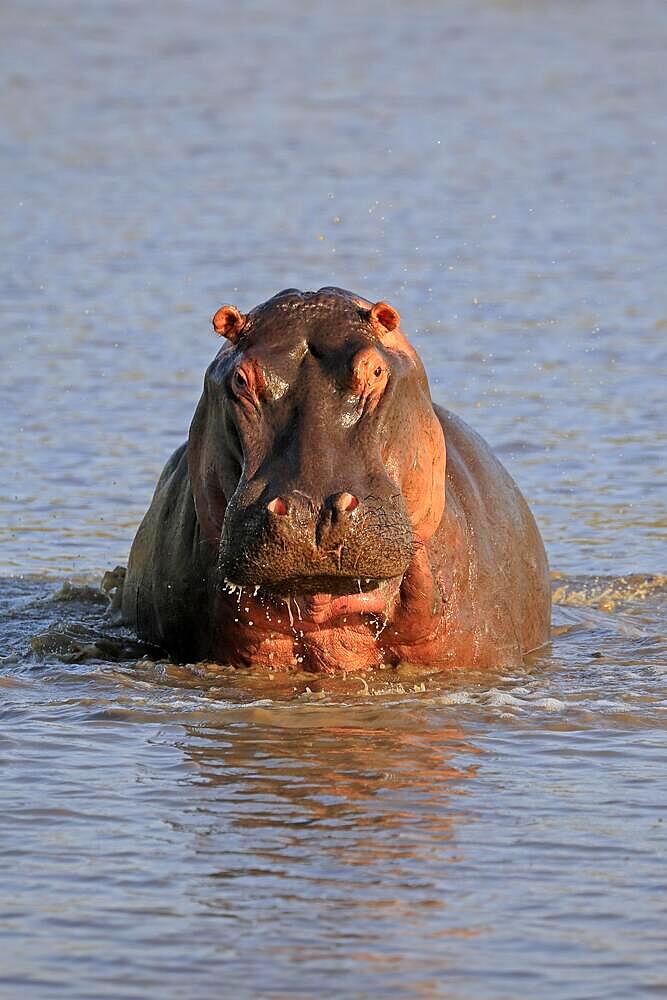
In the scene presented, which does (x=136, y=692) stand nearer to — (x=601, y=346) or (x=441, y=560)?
(x=441, y=560)

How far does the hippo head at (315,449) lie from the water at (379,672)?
23.6 inches

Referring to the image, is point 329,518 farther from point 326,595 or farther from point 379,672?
point 379,672

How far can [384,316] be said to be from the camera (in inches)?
276

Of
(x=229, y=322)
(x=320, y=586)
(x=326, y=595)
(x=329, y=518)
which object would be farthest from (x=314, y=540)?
(x=229, y=322)

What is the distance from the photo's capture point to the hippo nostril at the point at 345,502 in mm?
6355

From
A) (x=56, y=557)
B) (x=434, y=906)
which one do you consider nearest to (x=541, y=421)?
(x=56, y=557)

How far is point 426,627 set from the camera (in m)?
7.37

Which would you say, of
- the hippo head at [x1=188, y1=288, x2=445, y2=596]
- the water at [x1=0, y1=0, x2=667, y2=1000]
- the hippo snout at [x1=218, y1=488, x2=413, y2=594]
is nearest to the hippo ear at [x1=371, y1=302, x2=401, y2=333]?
the hippo head at [x1=188, y1=288, x2=445, y2=596]

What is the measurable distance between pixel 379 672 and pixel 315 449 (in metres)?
1.19

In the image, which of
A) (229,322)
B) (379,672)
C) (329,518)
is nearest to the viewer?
(329,518)

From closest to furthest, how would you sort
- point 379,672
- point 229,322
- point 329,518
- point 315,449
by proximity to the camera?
point 329,518, point 315,449, point 229,322, point 379,672

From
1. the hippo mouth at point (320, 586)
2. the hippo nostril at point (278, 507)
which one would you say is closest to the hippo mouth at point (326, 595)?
the hippo mouth at point (320, 586)

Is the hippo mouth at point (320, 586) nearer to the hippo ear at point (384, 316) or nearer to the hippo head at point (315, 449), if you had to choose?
the hippo head at point (315, 449)

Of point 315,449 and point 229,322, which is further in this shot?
point 229,322
